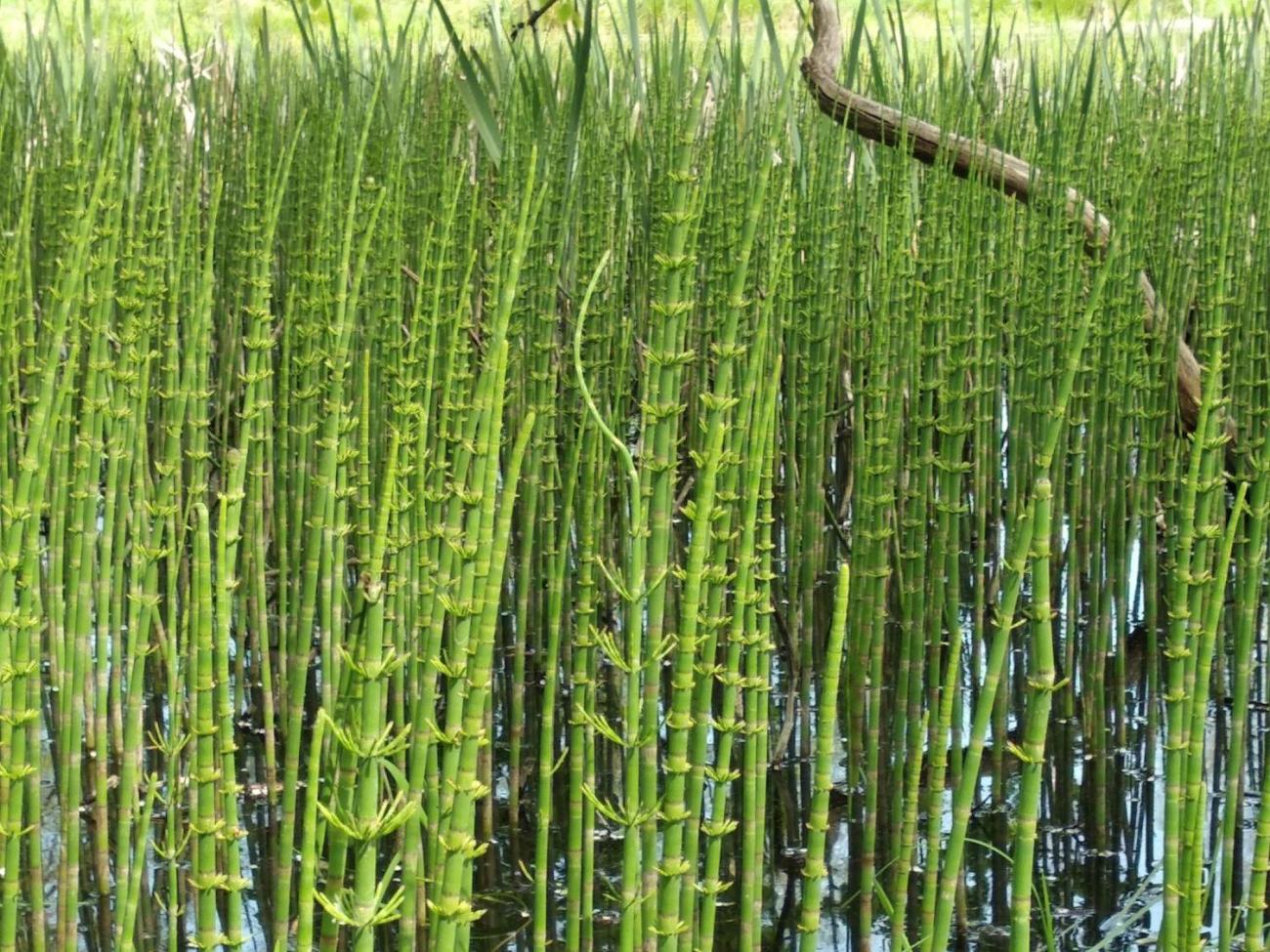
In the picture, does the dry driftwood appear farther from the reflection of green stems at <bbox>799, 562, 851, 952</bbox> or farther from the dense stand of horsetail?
the reflection of green stems at <bbox>799, 562, 851, 952</bbox>

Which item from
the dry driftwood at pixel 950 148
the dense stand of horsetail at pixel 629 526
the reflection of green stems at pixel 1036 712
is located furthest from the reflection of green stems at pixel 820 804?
the dry driftwood at pixel 950 148

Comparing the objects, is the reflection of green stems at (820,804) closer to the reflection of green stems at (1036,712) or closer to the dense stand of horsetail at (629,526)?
the dense stand of horsetail at (629,526)

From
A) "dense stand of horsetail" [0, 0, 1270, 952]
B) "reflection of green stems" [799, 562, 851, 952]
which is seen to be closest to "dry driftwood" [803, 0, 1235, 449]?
"dense stand of horsetail" [0, 0, 1270, 952]

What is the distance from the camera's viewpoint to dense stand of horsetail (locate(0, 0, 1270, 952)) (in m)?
1.40

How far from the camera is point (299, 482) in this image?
2223mm

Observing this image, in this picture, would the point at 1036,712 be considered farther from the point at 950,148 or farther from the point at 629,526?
the point at 950,148

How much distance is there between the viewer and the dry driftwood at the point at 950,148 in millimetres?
2469

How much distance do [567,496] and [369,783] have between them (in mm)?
732

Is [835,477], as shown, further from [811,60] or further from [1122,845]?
[1122,845]

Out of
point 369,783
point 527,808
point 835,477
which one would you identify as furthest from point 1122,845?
point 369,783

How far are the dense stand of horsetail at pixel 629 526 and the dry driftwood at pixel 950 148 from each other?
Result: 0.01 meters

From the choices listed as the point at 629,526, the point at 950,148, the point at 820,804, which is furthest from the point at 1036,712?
the point at 950,148

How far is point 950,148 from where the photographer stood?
2.58 m

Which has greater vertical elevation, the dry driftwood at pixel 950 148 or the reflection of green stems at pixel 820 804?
the dry driftwood at pixel 950 148
